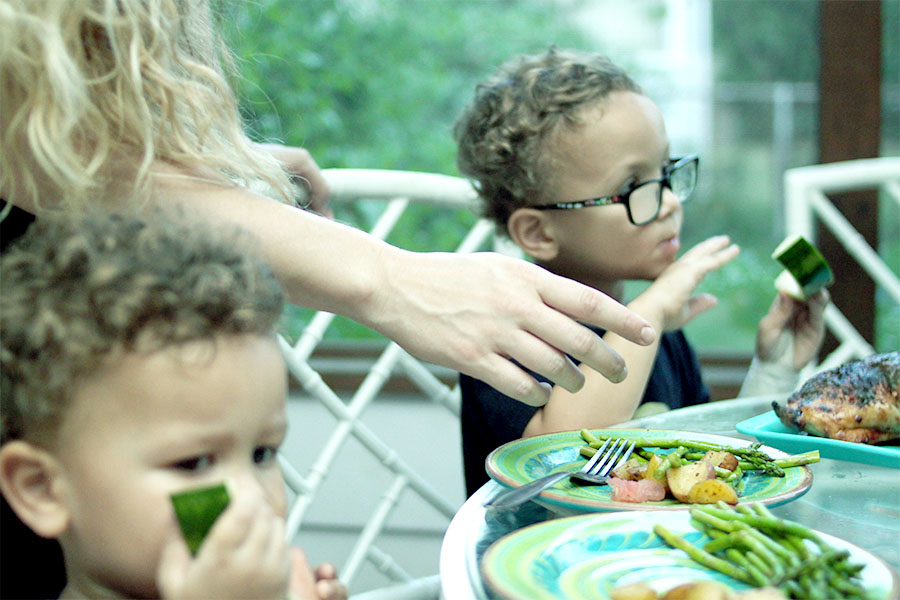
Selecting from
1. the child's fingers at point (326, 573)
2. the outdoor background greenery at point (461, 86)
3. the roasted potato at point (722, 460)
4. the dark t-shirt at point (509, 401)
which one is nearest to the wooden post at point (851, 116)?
the outdoor background greenery at point (461, 86)

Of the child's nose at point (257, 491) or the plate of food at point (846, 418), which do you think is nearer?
the child's nose at point (257, 491)

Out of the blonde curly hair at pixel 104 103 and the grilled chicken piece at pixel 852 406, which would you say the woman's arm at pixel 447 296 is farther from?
the grilled chicken piece at pixel 852 406

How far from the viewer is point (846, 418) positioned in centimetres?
95

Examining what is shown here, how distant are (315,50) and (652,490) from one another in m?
2.21

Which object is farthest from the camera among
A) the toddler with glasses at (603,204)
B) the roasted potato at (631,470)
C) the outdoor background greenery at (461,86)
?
the outdoor background greenery at (461,86)

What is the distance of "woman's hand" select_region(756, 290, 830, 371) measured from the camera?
1594 mm

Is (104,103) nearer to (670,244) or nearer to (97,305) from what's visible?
(97,305)

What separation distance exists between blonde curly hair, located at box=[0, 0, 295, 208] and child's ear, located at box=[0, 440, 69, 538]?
0.25m

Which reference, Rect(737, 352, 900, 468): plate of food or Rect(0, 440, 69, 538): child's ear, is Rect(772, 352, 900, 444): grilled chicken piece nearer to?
Rect(737, 352, 900, 468): plate of food

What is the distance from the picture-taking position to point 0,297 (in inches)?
25.6

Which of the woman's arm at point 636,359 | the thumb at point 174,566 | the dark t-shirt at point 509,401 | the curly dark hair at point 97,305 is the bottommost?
the dark t-shirt at point 509,401

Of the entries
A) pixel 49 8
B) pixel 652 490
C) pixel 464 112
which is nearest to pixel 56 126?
pixel 49 8

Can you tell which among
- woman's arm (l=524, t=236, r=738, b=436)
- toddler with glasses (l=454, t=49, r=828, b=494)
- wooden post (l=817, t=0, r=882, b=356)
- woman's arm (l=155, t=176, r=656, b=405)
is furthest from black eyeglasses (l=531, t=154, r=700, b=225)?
wooden post (l=817, t=0, r=882, b=356)

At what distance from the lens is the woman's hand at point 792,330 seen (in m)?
1.59
